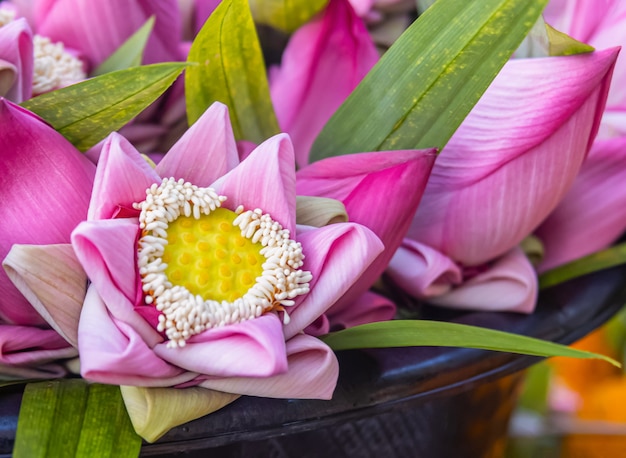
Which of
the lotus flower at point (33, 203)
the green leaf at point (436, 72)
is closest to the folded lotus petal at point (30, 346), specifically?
the lotus flower at point (33, 203)

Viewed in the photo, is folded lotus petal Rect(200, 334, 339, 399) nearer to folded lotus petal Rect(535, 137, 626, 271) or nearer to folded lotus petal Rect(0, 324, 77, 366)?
folded lotus petal Rect(0, 324, 77, 366)

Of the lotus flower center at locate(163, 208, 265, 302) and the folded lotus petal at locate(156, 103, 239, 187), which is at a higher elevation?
the folded lotus petal at locate(156, 103, 239, 187)

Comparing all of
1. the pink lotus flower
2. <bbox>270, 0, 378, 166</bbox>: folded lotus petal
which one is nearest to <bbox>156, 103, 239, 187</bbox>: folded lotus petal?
the pink lotus flower

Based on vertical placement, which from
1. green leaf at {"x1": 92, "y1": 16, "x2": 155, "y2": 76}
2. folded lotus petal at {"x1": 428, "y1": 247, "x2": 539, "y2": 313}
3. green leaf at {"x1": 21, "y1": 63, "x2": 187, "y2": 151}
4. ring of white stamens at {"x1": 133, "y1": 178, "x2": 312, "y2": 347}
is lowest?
folded lotus petal at {"x1": 428, "y1": 247, "x2": 539, "y2": 313}

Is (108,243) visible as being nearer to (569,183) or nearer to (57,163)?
(57,163)

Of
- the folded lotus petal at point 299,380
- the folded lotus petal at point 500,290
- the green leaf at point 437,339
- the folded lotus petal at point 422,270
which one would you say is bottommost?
the folded lotus petal at point 500,290

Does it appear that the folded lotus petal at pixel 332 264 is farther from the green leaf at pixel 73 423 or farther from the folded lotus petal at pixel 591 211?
the folded lotus petal at pixel 591 211

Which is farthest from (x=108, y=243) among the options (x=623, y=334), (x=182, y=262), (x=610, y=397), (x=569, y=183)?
(x=623, y=334)
